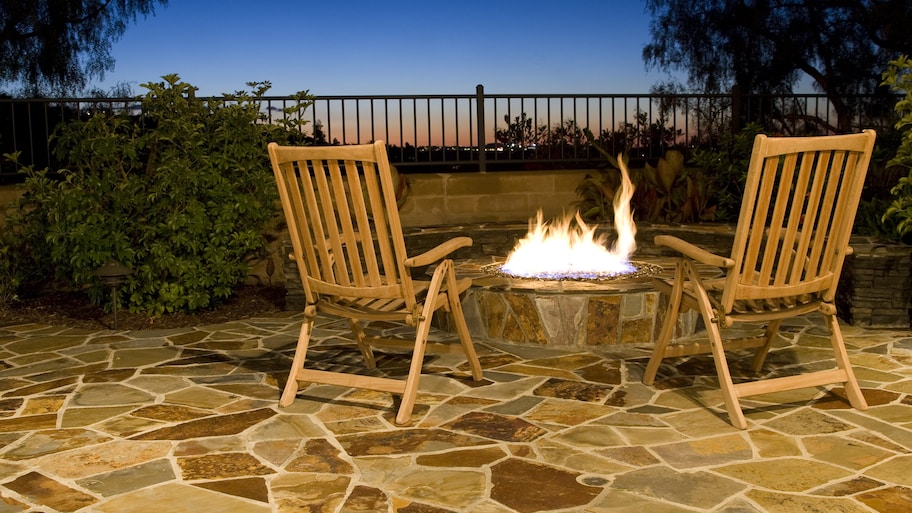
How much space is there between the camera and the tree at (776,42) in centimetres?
1549

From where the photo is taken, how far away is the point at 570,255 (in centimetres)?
620

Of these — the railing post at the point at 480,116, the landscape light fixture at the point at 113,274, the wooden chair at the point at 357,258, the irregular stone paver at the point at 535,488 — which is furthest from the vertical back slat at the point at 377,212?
the railing post at the point at 480,116

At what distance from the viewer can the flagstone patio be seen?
2.83 meters

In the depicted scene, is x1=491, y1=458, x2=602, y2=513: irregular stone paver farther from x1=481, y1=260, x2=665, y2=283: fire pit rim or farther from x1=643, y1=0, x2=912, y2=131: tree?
x1=643, y1=0, x2=912, y2=131: tree

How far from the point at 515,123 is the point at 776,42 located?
9.14m

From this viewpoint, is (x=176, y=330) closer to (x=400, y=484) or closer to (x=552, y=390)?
(x=552, y=390)

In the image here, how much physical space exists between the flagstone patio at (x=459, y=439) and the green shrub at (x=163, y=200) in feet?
4.06

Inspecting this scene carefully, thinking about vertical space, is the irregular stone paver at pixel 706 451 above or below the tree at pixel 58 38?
below

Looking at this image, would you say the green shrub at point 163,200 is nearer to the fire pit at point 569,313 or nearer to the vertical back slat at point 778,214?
the fire pit at point 569,313

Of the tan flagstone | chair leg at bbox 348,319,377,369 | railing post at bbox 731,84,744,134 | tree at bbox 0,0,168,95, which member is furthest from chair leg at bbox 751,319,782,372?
tree at bbox 0,0,168,95

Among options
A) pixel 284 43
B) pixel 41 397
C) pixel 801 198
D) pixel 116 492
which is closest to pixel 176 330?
pixel 41 397

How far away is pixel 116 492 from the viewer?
2.91 meters

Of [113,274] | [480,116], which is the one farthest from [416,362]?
[480,116]

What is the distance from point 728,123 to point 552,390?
614cm
